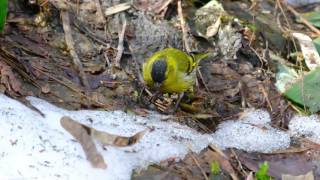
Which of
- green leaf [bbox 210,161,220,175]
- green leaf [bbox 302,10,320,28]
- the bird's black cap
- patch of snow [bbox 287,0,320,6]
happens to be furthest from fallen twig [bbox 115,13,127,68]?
patch of snow [bbox 287,0,320,6]

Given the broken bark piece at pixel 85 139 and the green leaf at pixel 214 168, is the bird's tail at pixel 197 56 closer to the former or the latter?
the green leaf at pixel 214 168

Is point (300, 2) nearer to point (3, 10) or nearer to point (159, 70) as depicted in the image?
point (159, 70)

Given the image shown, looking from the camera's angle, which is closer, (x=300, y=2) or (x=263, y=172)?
(x=263, y=172)

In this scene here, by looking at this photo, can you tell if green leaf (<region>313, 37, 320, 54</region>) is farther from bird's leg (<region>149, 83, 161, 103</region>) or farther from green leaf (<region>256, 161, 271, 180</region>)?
green leaf (<region>256, 161, 271, 180</region>)

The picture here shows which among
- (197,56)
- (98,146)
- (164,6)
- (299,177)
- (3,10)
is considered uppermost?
(3,10)

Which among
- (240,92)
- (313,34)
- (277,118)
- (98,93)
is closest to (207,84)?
(240,92)

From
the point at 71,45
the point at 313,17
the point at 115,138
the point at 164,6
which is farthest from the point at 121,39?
the point at 313,17

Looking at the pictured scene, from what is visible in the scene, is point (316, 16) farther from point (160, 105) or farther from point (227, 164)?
point (227, 164)
